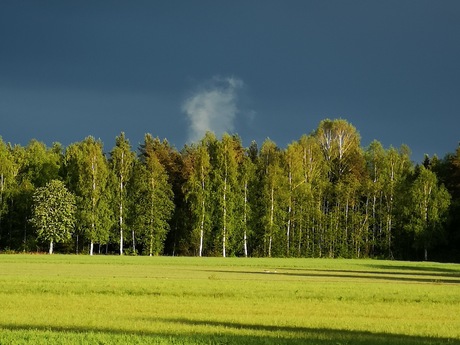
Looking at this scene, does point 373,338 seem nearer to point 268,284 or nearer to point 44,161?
point 268,284

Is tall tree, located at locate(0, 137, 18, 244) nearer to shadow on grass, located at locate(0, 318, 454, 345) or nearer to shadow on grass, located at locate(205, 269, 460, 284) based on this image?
shadow on grass, located at locate(205, 269, 460, 284)

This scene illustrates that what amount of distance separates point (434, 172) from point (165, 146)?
41248 mm

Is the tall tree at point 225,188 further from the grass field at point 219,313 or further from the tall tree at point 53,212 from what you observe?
the grass field at point 219,313

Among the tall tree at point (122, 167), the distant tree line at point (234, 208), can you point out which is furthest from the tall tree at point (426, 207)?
the tall tree at point (122, 167)

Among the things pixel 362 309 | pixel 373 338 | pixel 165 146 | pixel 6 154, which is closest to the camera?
pixel 373 338

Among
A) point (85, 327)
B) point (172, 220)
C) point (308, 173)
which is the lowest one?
point (85, 327)

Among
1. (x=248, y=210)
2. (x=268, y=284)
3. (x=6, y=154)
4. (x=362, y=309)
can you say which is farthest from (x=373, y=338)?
(x=6, y=154)

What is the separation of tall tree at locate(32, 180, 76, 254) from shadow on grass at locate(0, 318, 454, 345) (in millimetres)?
70226

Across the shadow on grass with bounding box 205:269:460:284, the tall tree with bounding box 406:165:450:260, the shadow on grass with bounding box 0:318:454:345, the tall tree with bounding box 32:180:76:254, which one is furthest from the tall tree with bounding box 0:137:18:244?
the shadow on grass with bounding box 0:318:454:345

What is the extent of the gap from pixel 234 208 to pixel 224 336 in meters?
75.1

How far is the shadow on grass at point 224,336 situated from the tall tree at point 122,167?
73.2 meters

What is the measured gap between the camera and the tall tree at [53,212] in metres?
86.9

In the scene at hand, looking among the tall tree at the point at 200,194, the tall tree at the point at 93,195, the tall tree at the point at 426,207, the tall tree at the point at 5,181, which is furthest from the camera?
the tall tree at the point at 5,181

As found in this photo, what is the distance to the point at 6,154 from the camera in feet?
315
